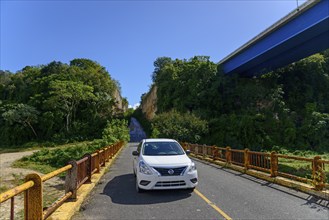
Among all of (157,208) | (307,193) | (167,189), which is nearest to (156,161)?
(167,189)

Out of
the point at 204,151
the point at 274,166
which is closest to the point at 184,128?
the point at 204,151

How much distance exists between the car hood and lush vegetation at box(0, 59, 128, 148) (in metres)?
49.3

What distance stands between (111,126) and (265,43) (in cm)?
2381

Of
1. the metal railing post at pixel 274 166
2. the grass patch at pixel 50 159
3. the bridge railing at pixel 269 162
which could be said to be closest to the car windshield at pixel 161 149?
the metal railing post at pixel 274 166

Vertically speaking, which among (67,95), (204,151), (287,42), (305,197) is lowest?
(305,197)

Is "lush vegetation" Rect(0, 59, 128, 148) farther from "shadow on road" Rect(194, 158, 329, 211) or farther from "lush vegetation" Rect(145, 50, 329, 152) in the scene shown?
"shadow on road" Rect(194, 158, 329, 211)

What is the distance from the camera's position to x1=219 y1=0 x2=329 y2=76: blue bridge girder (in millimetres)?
25489

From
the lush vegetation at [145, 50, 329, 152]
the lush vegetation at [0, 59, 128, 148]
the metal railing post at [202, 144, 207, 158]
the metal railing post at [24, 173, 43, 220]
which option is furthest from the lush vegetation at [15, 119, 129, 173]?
the metal railing post at [24, 173, 43, 220]

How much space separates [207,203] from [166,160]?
2156mm

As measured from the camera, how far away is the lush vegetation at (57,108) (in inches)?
2311

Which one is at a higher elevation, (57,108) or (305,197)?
(57,108)

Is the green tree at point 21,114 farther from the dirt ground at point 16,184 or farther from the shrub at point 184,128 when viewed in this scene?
the shrub at point 184,128

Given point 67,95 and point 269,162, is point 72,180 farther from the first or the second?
point 67,95

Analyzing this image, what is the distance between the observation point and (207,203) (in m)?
8.48
